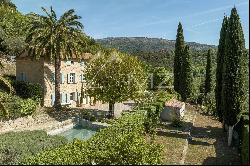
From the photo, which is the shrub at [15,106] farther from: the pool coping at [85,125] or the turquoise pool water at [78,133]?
the turquoise pool water at [78,133]

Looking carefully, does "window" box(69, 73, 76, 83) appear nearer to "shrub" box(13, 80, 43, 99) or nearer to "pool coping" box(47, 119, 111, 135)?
"shrub" box(13, 80, 43, 99)

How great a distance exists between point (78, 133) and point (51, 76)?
1267cm

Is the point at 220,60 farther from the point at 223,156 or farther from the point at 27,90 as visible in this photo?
the point at 27,90

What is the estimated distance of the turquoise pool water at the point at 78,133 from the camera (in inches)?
1343

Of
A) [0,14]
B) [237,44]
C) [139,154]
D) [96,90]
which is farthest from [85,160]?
[0,14]

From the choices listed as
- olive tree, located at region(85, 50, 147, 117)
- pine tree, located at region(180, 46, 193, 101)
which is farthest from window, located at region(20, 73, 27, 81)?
pine tree, located at region(180, 46, 193, 101)

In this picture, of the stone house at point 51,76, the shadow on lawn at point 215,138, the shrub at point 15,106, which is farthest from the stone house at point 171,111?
the shrub at point 15,106

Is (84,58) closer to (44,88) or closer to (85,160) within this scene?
(44,88)

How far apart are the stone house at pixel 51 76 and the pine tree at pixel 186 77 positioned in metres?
14.5

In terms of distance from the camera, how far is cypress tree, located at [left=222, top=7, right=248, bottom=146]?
92.4 feet

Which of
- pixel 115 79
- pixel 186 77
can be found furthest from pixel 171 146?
pixel 186 77

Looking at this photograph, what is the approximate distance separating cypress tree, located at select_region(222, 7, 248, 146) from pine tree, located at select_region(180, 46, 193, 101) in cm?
2223

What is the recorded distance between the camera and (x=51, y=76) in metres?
45.6

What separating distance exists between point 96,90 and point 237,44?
55.8 feet
